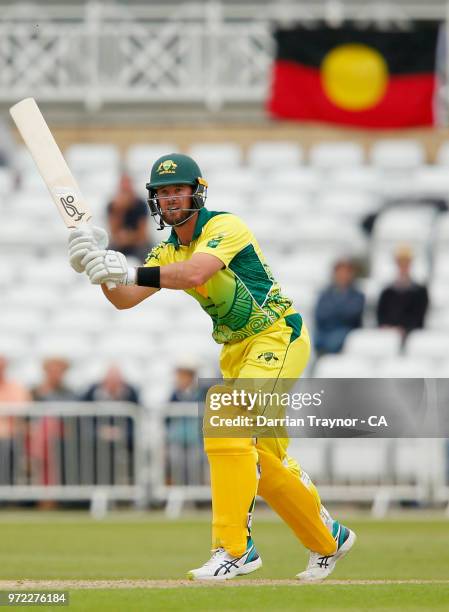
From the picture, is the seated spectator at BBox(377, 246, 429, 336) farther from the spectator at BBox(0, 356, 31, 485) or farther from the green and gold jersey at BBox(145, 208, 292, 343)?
the green and gold jersey at BBox(145, 208, 292, 343)

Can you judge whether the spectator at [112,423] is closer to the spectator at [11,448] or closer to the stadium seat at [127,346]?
the spectator at [11,448]

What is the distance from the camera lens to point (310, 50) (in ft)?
64.1

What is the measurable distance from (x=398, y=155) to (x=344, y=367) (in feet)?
17.1

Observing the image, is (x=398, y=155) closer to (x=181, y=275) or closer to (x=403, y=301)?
(x=403, y=301)

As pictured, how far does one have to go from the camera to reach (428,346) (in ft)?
50.3

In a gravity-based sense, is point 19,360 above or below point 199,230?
below

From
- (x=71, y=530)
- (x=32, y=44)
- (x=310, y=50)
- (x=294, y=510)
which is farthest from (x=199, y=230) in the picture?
(x=32, y=44)

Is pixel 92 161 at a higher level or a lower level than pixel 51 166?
higher

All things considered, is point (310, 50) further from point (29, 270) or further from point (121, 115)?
point (29, 270)

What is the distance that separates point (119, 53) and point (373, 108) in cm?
369

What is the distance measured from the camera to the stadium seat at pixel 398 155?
19.2 meters

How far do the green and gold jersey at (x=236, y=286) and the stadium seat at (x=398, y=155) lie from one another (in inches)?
454

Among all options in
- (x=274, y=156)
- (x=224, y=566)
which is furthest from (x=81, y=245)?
(x=274, y=156)

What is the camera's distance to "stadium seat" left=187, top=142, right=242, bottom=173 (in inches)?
774
